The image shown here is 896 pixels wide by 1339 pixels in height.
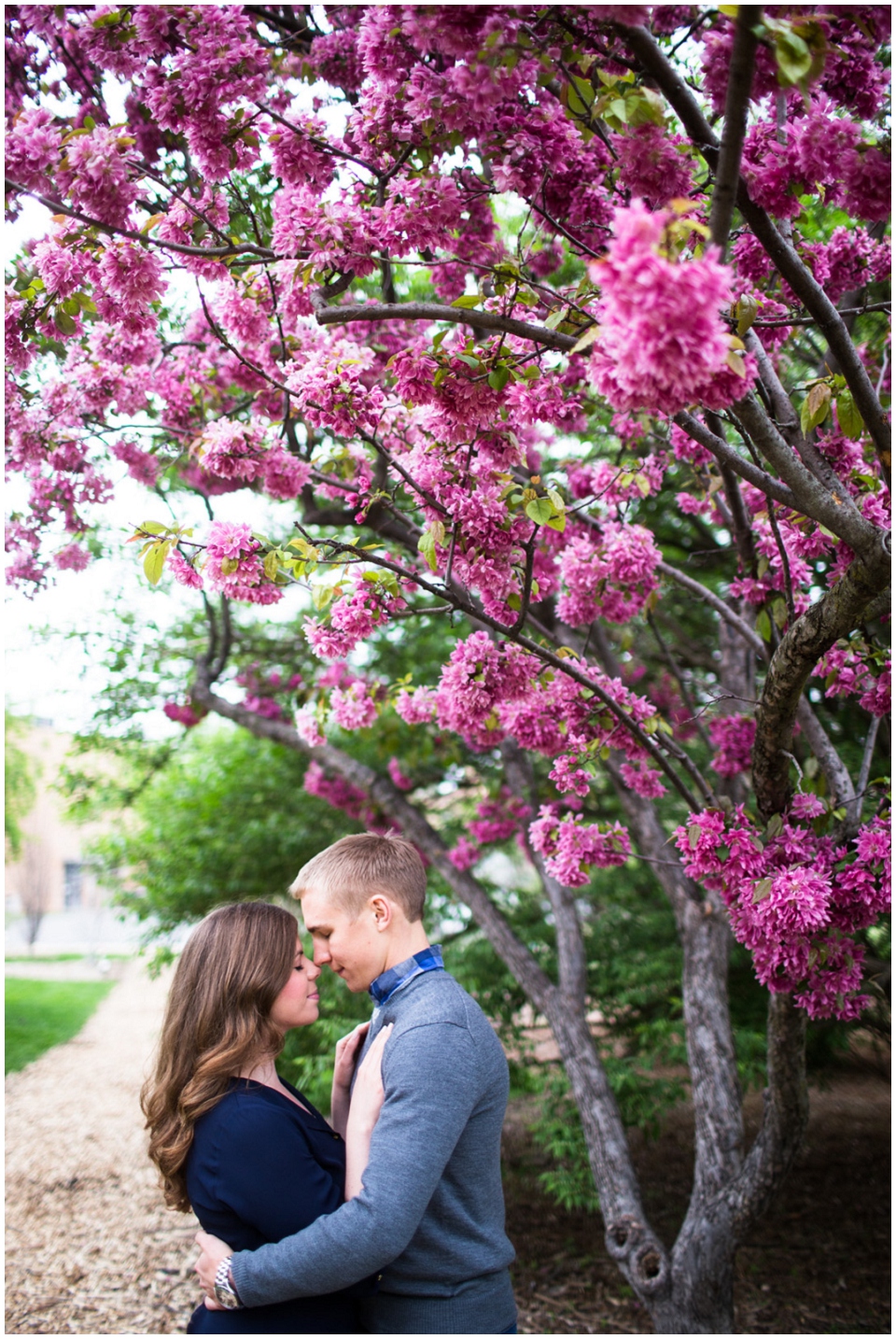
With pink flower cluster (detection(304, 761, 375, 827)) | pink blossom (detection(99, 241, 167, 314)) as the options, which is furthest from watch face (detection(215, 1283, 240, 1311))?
pink flower cluster (detection(304, 761, 375, 827))

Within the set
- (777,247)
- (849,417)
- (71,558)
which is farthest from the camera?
(71,558)

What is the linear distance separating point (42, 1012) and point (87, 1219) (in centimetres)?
1003

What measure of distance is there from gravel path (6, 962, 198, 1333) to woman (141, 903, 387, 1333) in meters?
0.39

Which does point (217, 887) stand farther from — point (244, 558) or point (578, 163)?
point (578, 163)

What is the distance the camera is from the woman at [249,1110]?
1730 millimetres

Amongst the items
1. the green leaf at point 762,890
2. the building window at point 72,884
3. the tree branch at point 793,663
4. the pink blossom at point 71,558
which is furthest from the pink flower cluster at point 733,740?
the building window at point 72,884

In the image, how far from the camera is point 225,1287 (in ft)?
5.44

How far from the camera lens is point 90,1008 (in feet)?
52.7

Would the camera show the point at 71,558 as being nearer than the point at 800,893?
No

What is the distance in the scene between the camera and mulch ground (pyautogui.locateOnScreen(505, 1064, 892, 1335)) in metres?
4.22

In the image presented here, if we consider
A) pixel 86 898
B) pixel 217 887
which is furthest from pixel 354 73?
pixel 86 898

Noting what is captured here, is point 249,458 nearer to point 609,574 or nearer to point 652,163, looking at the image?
point 609,574

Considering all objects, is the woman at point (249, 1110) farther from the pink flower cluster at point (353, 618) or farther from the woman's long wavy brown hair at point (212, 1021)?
the pink flower cluster at point (353, 618)

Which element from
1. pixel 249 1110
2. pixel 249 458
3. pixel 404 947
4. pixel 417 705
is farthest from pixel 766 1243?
pixel 249 458
